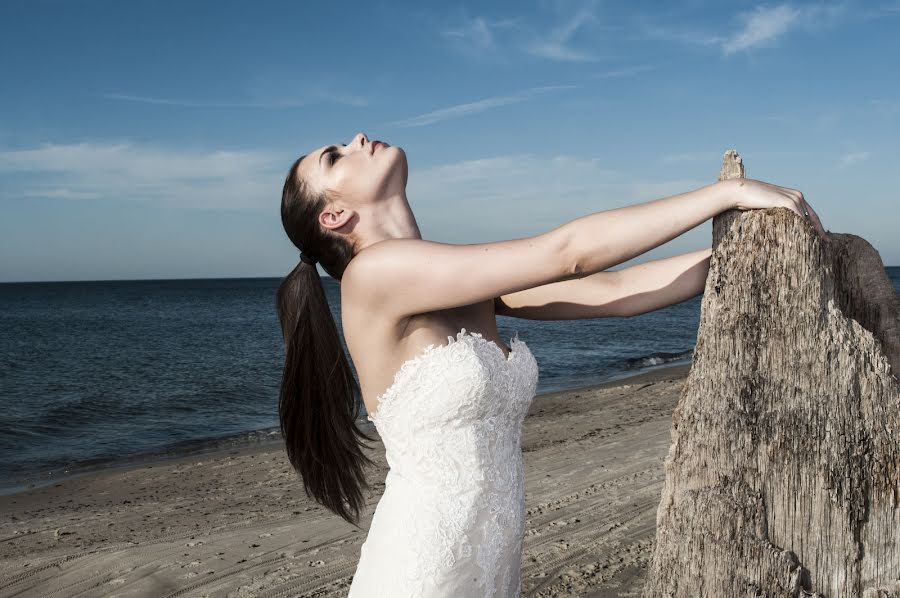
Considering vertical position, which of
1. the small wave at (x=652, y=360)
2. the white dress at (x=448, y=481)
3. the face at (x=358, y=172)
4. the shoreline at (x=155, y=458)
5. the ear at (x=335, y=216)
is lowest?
the small wave at (x=652, y=360)

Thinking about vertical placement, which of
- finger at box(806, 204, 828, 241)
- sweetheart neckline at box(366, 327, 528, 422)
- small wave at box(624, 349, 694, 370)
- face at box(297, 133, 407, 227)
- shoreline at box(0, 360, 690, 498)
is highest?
face at box(297, 133, 407, 227)

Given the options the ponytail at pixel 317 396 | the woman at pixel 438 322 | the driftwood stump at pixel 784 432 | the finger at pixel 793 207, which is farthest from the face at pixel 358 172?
the finger at pixel 793 207

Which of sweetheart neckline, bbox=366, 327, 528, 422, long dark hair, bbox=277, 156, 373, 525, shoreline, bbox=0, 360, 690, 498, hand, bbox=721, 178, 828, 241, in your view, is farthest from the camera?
shoreline, bbox=0, 360, 690, 498

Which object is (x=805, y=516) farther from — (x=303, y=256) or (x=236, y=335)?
(x=236, y=335)

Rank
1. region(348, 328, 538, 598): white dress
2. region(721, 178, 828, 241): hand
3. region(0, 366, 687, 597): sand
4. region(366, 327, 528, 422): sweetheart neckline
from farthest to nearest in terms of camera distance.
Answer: region(0, 366, 687, 597): sand < region(366, 327, 528, 422): sweetheart neckline < region(348, 328, 538, 598): white dress < region(721, 178, 828, 241): hand

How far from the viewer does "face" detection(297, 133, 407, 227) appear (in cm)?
274

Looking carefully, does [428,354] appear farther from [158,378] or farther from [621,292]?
[158,378]

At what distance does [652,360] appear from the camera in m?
25.7

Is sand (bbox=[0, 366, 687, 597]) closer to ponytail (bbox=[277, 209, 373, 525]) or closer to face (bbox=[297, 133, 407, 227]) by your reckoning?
ponytail (bbox=[277, 209, 373, 525])

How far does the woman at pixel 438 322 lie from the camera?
2209 millimetres

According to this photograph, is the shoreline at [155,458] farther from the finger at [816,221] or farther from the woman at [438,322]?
the finger at [816,221]

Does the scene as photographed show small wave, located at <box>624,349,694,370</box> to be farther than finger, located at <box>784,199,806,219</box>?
Yes

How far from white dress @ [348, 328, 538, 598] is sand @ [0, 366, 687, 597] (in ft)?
9.46

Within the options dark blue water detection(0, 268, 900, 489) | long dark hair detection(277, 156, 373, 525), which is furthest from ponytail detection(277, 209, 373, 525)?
dark blue water detection(0, 268, 900, 489)
